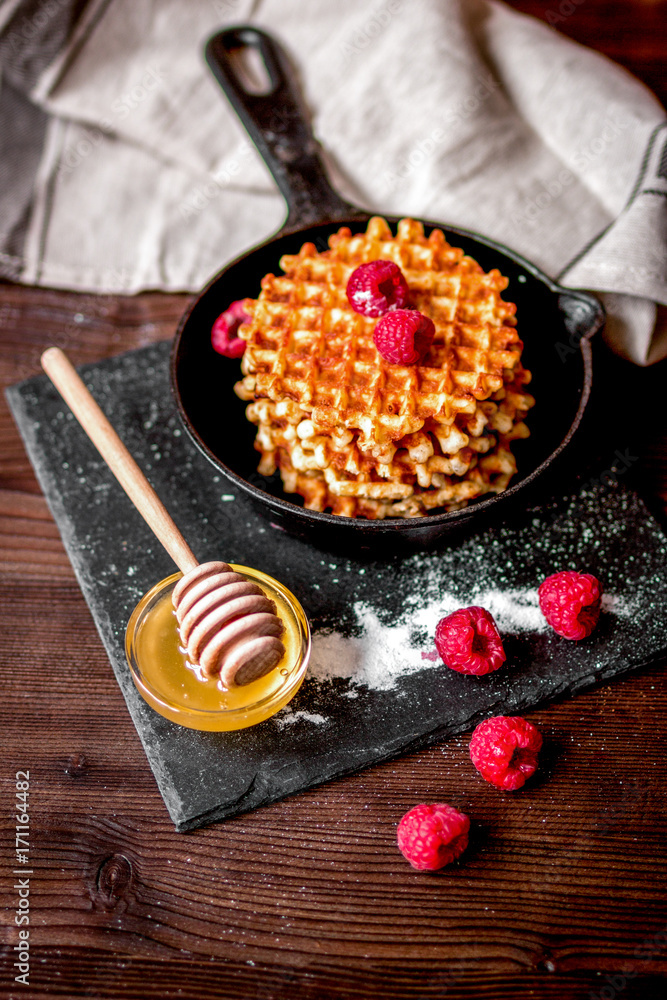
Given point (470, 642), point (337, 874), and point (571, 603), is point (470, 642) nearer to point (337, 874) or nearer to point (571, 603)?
point (571, 603)

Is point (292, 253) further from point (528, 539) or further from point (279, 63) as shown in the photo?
point (528, 539)

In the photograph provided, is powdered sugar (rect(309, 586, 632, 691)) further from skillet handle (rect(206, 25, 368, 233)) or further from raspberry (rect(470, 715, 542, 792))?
skillet handle (rect(206, 25, 368, 233))

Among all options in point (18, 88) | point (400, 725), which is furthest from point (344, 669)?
point (18, 88)

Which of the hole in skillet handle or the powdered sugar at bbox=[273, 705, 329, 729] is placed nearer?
the powdered sugar at bbox=[273, 705, 329, 729]

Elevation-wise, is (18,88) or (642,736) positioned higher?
(18,88)

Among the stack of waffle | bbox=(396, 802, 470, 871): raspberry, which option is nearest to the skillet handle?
the stack of waffle

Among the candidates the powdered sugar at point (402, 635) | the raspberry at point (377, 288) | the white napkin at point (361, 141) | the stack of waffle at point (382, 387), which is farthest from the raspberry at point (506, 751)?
the white napkin at point (361, 141)
